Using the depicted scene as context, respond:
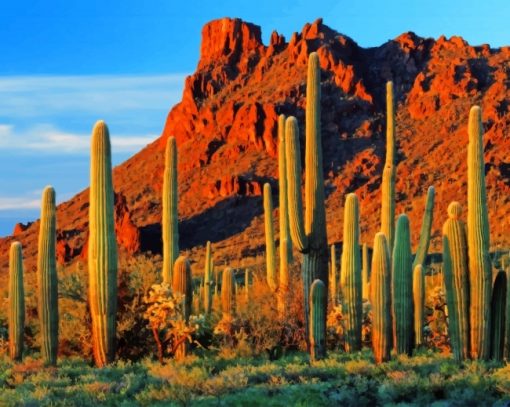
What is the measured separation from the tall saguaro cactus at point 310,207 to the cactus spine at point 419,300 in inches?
68.7

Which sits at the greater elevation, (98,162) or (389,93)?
(389,93)

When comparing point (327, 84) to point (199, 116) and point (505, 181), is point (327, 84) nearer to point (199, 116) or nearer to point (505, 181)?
point (199, 116)

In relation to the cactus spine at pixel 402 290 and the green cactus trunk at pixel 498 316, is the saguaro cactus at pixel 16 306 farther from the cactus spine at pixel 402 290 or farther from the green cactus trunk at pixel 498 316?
the green cactus trunk at pixel 498 316

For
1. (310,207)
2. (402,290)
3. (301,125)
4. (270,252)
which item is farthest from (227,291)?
(301,125)

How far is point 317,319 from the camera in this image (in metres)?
15.6

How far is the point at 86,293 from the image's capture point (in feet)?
64.0

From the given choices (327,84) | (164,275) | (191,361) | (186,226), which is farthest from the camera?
(327,84)

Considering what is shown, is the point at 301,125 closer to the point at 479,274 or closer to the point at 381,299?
the point at 381,299

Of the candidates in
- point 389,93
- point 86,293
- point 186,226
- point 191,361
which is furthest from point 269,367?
point 186,226

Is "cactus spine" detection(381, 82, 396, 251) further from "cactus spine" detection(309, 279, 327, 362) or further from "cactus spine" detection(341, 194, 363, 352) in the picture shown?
"cactus spine" detection(309, 279, 327, 362)

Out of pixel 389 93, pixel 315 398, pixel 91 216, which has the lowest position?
pixel 315 398

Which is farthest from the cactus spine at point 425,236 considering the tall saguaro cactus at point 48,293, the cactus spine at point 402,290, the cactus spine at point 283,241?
the tall saguaro cactus at point 48,293

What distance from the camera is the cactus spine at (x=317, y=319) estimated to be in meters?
15.3

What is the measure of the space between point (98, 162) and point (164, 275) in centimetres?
361
